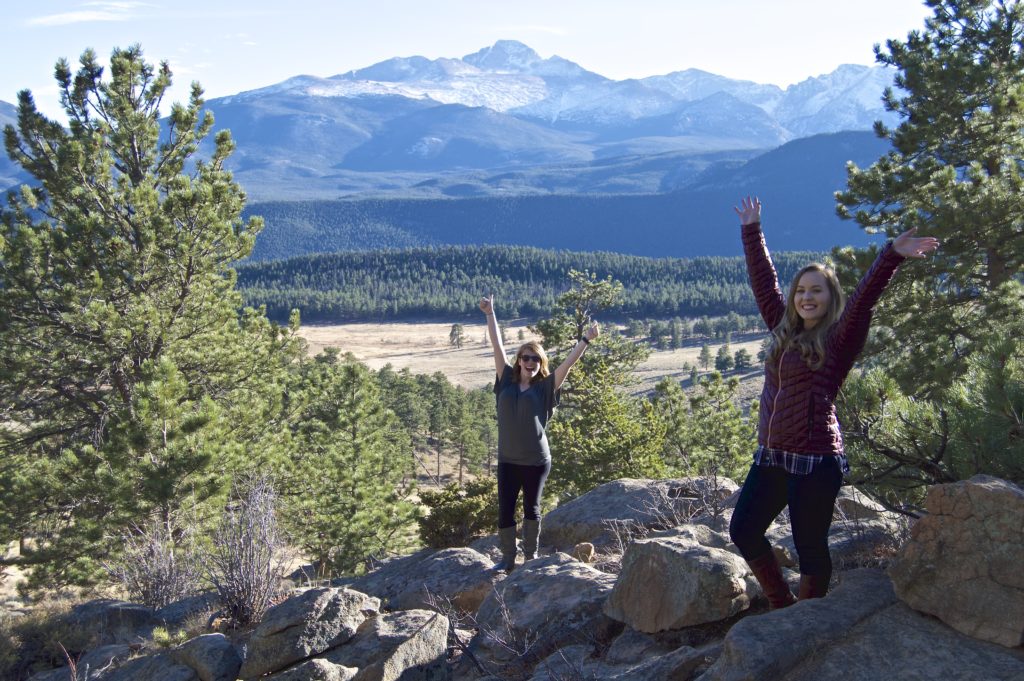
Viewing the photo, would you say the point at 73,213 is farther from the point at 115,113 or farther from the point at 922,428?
the point at 922,428

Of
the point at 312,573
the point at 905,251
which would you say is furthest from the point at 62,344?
the point at 905,251

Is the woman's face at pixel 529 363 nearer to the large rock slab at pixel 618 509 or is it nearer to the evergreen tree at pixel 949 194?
the large rock slab at pixel 618 509

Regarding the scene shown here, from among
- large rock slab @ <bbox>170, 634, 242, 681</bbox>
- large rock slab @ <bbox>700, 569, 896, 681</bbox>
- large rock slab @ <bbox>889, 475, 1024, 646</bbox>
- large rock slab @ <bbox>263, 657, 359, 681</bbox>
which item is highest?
large rock slab @ <bbox>889, 475, 1024, 646</bbox>

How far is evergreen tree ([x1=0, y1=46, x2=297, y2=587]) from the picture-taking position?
12.6 meters

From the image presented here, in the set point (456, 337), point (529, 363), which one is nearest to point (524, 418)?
point (529, 363)

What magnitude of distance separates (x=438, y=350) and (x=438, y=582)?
125598mm

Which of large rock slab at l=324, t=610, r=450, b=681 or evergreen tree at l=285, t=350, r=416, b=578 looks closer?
large rock slab at l=324, t=610, r=450, b=681

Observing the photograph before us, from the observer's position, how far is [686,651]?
13.8 ft

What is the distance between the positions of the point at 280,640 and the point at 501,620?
1.48m

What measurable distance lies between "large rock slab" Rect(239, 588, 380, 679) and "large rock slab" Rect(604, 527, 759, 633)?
1940 millimetres

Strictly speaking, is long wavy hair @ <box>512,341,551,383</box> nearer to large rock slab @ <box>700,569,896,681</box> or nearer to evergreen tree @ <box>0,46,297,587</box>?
large rock slab @ <box>700,569,896,681</box>

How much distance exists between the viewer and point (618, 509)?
9414 millimetres

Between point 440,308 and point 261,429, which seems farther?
point 440,308

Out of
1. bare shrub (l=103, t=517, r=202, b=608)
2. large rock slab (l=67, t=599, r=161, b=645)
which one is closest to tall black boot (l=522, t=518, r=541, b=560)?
large rock slab (l=67, t=599, r=161, b=645)
